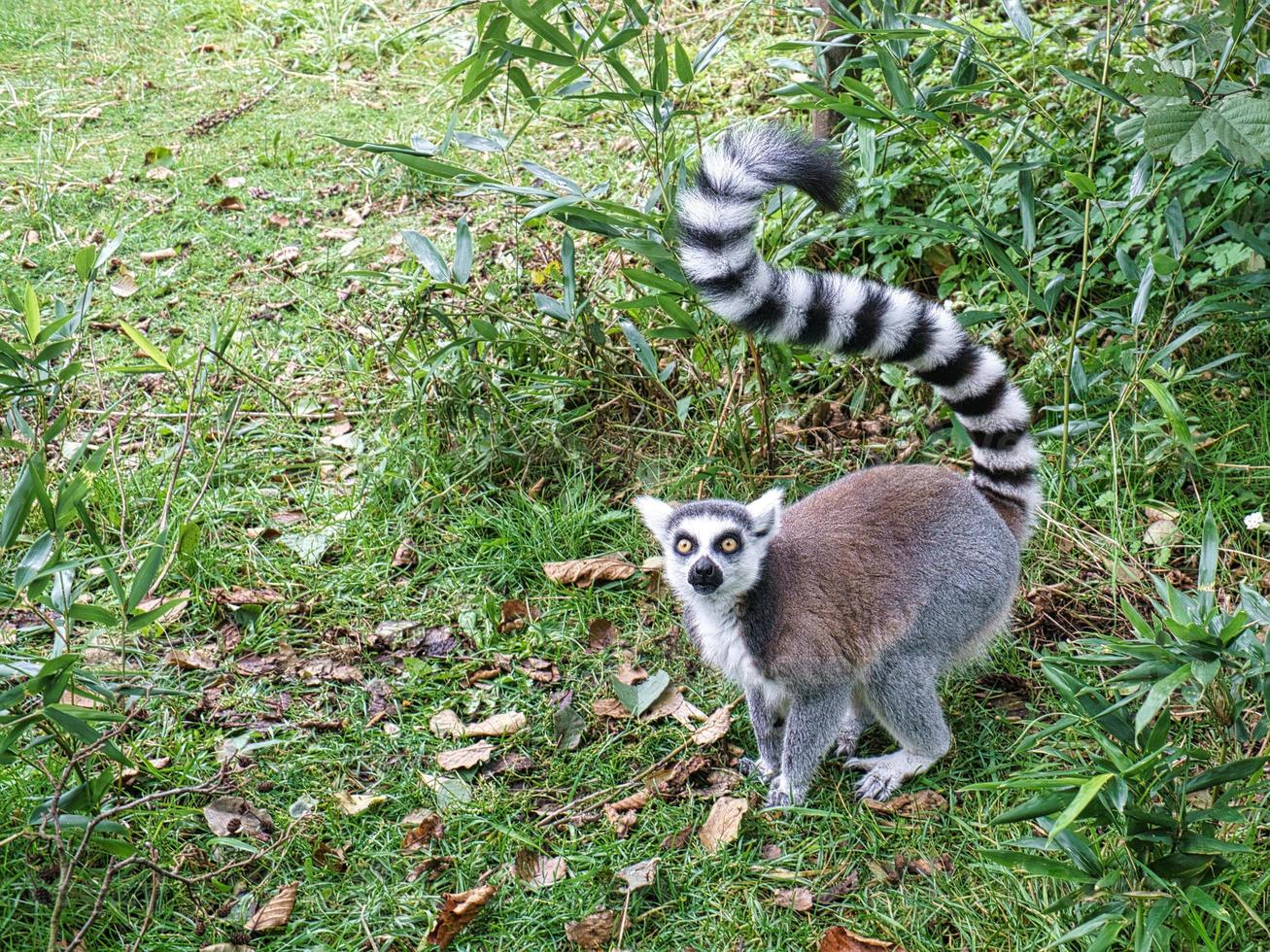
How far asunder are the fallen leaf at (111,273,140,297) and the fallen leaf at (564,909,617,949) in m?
4.14

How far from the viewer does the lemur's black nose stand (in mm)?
→ 2797

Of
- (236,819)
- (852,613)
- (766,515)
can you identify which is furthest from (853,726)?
(236,819)

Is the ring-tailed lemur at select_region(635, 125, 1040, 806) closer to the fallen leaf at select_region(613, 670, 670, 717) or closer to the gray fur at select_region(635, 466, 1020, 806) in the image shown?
the gray fur at select_region(635, 466, 1020, 806)

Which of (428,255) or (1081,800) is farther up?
(428,255)

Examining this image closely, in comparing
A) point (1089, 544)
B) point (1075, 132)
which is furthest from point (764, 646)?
point (1075, 132)

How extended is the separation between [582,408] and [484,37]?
4.49 ft

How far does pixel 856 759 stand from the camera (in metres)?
3.12

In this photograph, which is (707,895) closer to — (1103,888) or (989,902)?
(989,902)

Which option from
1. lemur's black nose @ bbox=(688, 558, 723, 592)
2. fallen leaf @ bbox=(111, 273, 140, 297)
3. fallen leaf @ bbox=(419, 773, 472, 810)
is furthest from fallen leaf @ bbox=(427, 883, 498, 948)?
fallen leaf @ bbox=(111, 273, 140, 297)

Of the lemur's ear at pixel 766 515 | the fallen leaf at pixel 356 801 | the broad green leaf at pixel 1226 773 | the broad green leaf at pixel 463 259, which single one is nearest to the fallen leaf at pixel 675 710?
the lemur's ear at pixel 766 515

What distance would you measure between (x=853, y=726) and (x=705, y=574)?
0.82 m

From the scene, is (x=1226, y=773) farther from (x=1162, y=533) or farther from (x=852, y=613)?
(x=1162, y=533)

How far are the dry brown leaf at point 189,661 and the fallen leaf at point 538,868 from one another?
1.22 meters

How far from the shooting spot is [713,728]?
3225 mm
